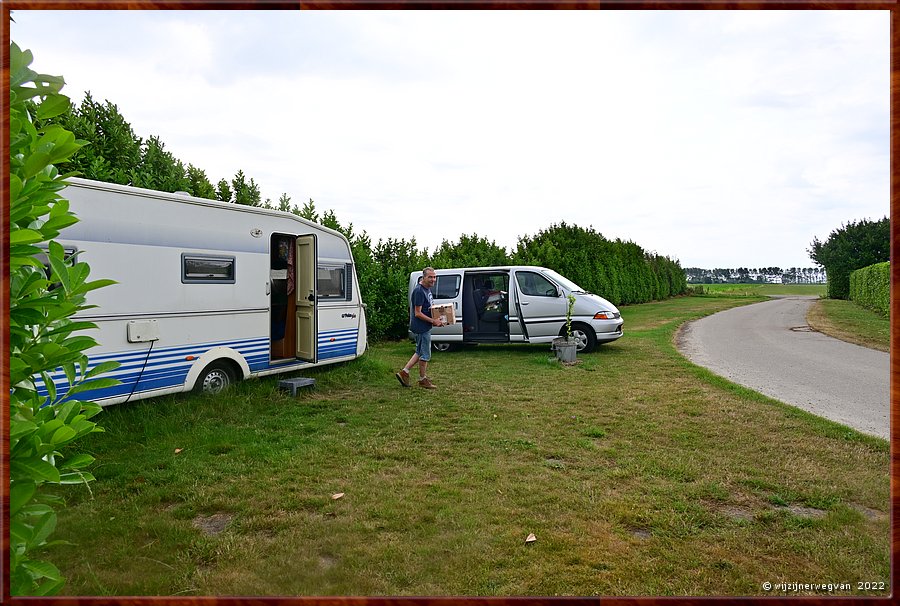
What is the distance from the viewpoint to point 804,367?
9.88 m

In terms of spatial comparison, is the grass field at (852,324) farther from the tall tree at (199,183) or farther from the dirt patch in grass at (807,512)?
the tall tree at (199,183)

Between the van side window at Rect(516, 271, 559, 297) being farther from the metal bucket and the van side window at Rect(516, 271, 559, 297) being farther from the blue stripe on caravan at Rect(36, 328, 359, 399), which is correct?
the blue stripe on caravan at Rect(36, 328, 359, 399)

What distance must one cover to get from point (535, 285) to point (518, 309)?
63cm

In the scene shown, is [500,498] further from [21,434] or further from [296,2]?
[296,2]

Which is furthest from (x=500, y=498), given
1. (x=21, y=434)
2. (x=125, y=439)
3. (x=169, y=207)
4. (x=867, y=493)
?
(x=169, y=207)

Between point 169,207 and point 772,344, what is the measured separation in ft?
42.6

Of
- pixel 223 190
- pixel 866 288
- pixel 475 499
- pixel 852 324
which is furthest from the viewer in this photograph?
pixel 866 288

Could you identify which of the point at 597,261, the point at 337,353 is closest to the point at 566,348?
the point at 337,353

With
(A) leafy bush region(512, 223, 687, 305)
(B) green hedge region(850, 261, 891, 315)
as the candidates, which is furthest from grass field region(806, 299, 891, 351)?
(A) leafy bush region(512, 223, 687, 305)

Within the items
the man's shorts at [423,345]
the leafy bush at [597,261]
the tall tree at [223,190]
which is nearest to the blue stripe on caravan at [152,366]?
the man's shorts at [423,345]

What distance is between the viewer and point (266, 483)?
14.6 ft

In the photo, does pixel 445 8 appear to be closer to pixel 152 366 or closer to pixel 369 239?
pixel 152 366

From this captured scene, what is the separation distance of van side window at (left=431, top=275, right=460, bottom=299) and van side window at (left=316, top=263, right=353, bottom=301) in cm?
371

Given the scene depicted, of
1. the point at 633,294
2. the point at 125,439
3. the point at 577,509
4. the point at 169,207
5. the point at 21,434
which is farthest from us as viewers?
the point at 633,294
